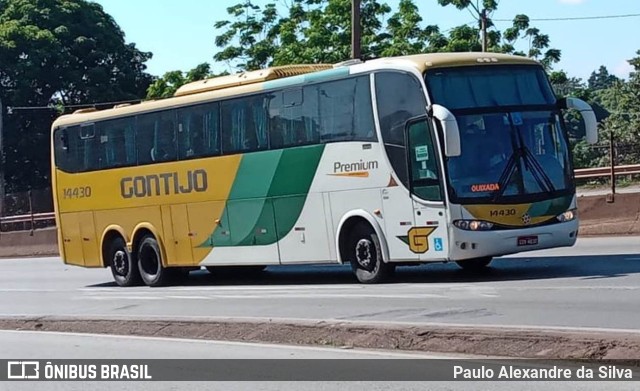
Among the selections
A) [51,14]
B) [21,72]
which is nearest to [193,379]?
[21,72]

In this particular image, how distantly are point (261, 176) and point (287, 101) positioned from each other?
1456mm

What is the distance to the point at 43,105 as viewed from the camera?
5234cm

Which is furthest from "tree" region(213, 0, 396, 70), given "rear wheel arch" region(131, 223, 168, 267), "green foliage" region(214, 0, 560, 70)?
"rear wheel arch" region(131, 223, 168, 267)

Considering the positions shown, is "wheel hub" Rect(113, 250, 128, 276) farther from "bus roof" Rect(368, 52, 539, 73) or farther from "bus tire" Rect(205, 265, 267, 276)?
"bus roof" Rect(368, 52, 539, 73)

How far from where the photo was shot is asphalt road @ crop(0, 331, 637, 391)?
907 centimetres

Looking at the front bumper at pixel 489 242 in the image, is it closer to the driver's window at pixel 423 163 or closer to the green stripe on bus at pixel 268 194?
the driver's window at pixel 423 163

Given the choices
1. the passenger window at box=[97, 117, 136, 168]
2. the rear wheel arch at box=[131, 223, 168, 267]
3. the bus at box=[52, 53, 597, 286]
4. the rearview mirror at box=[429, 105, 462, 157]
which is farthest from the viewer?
the passenger window at box=[97, 117, 136, 168]

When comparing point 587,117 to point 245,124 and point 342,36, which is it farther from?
point 342,36

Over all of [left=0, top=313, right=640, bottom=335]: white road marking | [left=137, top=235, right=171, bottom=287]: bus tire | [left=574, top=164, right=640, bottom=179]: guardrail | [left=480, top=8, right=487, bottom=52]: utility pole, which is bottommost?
[left=0, top=313, right=640, bottom=335]: white road marking

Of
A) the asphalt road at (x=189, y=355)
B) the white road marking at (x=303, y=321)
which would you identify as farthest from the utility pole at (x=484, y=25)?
the asphalt road at (x=189, y=355)

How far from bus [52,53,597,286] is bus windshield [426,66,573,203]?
2 cm

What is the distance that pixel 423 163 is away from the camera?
54.1ft

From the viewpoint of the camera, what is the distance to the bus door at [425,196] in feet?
53.5

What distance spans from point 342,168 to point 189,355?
22.1 feet
